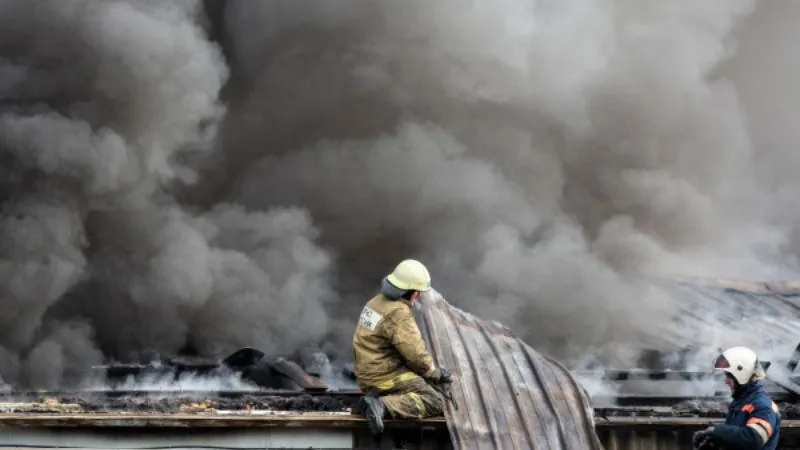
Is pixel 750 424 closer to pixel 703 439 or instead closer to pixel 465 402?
pixel 703 439

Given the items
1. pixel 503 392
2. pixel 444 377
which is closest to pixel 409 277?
pixel 444 377

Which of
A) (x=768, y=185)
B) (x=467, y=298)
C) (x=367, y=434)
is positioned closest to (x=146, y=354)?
(x=467, y=298)

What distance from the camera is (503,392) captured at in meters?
7.29

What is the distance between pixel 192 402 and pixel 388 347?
8.85ft

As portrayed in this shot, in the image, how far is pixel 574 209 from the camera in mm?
16594

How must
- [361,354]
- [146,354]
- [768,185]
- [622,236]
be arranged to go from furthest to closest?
[768,185] < [622,236] < [146,354] < [361,354]

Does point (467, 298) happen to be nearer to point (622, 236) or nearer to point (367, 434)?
point (622, 236)

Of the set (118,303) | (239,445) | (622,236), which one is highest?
(622,236)

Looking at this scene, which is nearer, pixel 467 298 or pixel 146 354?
pixel 146 354

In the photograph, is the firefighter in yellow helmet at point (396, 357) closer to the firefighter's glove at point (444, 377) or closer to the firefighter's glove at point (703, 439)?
the firefighter's glove at point (444, 377)

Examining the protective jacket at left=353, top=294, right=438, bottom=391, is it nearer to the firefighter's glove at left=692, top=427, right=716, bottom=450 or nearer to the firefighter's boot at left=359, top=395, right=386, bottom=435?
the firefighter's boot at left=359, top=395, right=386, bottom=435

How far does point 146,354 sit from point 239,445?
5660mm

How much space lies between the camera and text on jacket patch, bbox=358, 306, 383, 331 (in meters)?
6.60

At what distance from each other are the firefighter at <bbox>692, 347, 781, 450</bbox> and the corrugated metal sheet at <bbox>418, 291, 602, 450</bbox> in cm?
126
